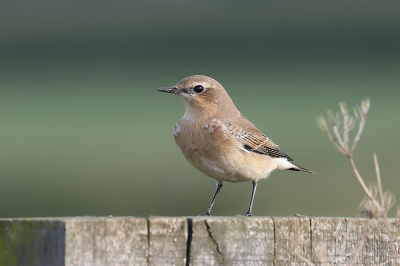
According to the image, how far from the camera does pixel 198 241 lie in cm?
397

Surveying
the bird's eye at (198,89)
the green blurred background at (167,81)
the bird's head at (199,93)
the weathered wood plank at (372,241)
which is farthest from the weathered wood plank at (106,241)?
the green blurred background at (167,81)

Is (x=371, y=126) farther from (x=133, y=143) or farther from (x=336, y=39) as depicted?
(x=133, y=143)

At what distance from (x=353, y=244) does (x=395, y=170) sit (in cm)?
1173

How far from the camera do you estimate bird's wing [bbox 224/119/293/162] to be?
24.4ft

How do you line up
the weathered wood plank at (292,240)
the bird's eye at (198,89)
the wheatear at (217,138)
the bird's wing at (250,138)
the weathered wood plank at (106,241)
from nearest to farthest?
the weathered wood plank at (106,241) < the weathered wood plank at (292,240) < the wheatear at (217,138) < the bird's wing at (250,138) < the bird's eye at (198,89)

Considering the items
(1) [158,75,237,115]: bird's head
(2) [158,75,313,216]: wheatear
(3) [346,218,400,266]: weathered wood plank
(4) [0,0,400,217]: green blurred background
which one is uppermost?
(4) [0,0,400,217]: green blurred background

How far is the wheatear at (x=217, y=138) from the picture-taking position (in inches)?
280

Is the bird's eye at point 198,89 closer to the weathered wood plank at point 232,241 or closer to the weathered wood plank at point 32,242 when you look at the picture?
the weathered wood plank at point 232,241

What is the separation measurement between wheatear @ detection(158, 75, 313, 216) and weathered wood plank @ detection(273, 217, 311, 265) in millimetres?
2956

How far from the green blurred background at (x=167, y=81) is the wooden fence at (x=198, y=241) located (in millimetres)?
10252

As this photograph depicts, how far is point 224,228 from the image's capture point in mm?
4023

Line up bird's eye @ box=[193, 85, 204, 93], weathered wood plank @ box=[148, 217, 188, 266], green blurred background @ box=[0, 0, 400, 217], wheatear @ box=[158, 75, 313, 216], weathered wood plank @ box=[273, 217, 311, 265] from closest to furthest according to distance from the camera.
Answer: weathered wood plank @ box=[148, 217, 188, 266] < weathered wood plank @ box=[273, 217, 311, 265] < wheatear @ box=[158, 75, 313, 216] < bird's eye @ box=[193, 85, 204, 93] < green blurred background @ box=[0, 0, 400, 217]

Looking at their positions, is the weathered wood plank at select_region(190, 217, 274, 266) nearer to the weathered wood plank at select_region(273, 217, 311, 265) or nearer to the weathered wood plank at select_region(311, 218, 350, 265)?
the weathered wood plank at select_region(273, 217, 311, 265)

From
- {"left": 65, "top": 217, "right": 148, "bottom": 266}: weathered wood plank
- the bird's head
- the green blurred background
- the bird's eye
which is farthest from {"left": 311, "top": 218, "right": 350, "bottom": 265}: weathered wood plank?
the green blurred background
